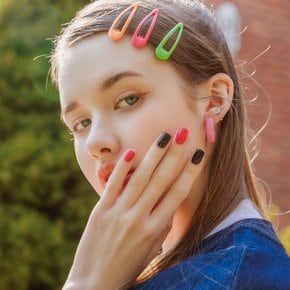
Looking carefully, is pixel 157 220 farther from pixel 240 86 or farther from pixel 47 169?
pixel 47 169

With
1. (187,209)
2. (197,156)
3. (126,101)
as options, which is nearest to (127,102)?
(126,101)

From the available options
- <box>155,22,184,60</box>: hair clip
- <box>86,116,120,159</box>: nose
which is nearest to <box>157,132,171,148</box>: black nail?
<box>86,116,120,159</box>: nose

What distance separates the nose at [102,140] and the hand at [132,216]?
0.05 metres

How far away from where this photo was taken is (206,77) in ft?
7.74

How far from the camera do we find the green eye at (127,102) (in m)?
2.19

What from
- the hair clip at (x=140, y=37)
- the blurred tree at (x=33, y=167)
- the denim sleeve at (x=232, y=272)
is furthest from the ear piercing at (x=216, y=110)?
the blurred tree at (x=33, y=167)

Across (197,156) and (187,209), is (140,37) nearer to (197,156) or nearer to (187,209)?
(197,156)

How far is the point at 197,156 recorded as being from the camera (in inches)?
87.0

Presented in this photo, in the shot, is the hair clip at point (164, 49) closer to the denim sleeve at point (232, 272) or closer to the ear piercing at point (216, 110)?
the ear piercing at point (216, 110)

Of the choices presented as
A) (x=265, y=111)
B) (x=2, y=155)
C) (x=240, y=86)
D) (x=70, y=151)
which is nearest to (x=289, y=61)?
(x=265, y=111)

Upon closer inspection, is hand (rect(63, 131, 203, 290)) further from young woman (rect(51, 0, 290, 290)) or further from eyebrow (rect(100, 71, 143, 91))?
eyebrow (rect(100, 71, 143, 91))

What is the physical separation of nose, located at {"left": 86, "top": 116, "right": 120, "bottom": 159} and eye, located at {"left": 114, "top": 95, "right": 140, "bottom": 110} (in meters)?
0.05

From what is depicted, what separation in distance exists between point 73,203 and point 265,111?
1733 millimetres

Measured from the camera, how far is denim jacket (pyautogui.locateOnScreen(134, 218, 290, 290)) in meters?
1.97
